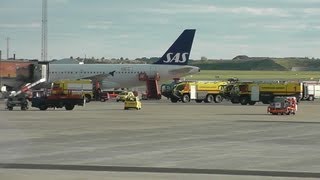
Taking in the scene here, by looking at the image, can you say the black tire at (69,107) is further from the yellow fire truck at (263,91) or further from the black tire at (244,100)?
the black tire at (244,100)

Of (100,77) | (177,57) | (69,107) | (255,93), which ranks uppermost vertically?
(177,57)

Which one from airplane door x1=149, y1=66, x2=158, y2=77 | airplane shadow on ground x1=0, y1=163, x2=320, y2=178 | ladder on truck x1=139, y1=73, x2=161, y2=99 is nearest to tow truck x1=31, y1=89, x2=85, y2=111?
ladder on truck x1=139, y1=73, x2=161, y2=99

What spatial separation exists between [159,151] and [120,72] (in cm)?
6897

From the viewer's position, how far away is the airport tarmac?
62.7 feet

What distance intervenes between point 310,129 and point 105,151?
50.5 feet

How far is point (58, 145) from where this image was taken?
27.3 meters

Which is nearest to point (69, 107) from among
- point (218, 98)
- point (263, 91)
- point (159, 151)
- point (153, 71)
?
point (263, 91)

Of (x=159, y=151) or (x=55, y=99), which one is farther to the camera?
(x=55, y=99)

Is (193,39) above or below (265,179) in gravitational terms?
above

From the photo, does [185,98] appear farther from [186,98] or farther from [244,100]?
[244,100]

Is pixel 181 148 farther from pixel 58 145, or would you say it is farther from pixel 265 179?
pixel 265 179

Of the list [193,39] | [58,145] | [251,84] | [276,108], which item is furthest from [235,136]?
[193,39]

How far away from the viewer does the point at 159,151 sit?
24922 millimetres

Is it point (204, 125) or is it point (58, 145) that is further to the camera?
point (204, 125)
